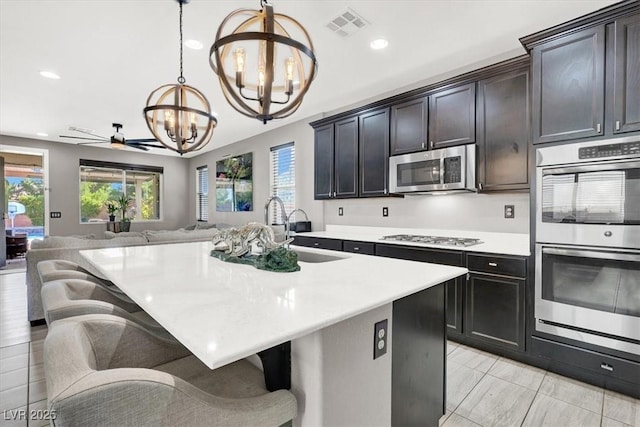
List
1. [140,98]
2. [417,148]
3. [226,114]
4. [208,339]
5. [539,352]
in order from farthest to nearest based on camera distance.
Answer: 1. [226,114]
2. [140,98]
3. [417,148]
4. [539,352]
5. [208,339]

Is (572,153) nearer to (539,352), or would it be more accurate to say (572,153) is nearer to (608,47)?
(608,47)

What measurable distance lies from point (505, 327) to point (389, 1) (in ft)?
8.58

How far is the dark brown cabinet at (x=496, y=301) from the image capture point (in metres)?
2.40

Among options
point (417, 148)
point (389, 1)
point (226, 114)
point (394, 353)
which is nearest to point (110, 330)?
point (394, 353)

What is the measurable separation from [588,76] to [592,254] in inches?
47.4

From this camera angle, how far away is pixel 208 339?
2.51ft

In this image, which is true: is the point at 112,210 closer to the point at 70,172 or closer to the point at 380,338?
the point at 70,172

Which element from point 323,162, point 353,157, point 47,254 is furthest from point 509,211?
point 47,254

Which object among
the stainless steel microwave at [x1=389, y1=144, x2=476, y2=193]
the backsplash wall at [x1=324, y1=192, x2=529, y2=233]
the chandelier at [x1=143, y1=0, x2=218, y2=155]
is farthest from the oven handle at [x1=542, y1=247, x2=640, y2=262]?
the chandelier at [x1=143, y1=0, x2=218, y2=155]

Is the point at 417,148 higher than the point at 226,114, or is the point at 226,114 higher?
the point at 226,114

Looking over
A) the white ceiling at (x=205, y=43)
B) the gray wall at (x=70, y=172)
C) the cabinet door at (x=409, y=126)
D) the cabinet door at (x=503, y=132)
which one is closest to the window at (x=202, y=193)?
the gray wall at (x=70, y=172)

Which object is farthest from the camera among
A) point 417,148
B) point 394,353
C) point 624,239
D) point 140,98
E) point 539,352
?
point 140,98

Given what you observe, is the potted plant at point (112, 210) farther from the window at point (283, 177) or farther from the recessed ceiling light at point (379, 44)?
the recessed ceiling light at point (379, 44)

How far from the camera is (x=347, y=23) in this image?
249 centimetres
